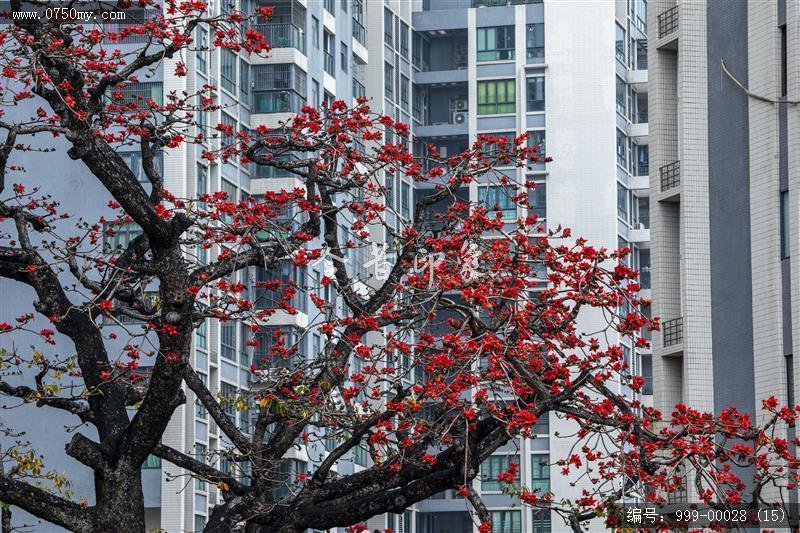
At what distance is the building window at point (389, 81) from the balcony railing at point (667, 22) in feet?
127

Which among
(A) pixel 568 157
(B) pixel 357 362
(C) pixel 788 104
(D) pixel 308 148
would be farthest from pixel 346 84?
(D) pixel 308 148

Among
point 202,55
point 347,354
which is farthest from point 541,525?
point 347,354

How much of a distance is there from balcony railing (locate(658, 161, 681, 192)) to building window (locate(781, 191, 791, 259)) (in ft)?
14.9

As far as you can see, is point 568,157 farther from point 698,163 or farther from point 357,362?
point 698,163

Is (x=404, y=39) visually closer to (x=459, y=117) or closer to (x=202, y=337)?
(x=459, y=117)

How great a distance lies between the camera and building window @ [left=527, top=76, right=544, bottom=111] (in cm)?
7870

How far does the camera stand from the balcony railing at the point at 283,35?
183ft

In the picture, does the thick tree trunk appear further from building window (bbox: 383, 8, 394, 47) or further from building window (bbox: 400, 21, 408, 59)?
building window (bbox: 400, 21, 408, 59)

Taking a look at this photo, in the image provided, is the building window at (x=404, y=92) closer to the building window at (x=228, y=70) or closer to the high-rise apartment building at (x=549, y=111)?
the high-rise apartment building at (x=549, y=111)

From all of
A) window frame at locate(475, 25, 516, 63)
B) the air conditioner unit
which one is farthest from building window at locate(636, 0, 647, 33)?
the air conditioner unit

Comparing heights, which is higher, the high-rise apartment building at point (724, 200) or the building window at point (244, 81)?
the building window at point (244, 81)

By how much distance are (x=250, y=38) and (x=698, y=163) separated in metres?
19.1

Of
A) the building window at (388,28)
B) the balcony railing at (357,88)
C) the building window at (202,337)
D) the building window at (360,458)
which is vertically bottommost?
the building window at (360,458)

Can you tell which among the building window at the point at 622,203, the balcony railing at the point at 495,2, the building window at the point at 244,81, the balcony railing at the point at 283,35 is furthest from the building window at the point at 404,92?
the building window at the point at 244,81
